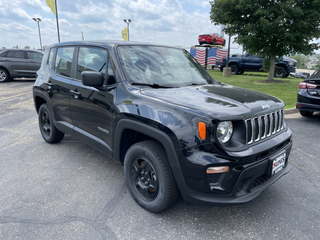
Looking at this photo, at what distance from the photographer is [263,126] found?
8.13 feet

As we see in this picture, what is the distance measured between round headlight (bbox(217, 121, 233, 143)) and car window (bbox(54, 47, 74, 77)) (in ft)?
8.17

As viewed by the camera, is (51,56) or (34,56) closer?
(51,56)

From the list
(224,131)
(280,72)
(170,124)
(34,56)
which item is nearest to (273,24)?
(280,72)

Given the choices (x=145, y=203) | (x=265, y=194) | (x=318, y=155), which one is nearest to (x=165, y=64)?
(x=145, y=203)

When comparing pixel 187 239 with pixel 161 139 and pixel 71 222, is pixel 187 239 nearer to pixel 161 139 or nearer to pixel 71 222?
pixel 161 139

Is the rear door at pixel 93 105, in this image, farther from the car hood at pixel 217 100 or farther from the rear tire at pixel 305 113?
the rear tire at pixel 305 113

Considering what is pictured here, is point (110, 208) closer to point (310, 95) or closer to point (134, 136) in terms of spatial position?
point (134, 136)

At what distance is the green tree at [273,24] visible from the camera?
11.2 meters

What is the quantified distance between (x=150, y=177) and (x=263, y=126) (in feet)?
3.98

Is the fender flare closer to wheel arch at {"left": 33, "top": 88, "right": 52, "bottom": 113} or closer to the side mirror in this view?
the side mirror

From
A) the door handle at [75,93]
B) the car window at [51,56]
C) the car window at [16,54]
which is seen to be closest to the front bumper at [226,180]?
the door handle at [75,93]

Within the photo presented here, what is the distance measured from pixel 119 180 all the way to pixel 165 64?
161 centimetres

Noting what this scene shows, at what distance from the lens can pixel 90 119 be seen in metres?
3.31

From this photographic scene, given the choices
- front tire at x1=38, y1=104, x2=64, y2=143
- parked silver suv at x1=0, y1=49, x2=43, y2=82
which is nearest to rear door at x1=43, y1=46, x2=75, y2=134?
front tire at x1=38, y1=104, x2=64, y2=143
